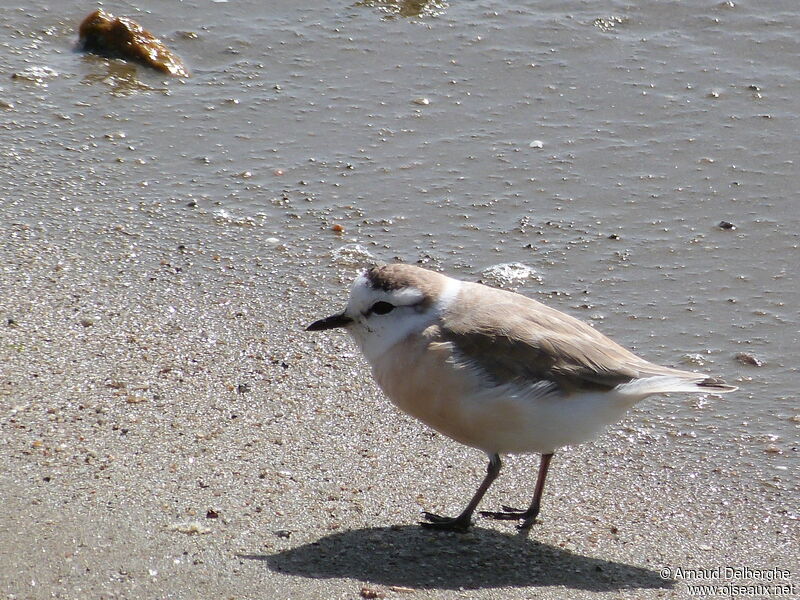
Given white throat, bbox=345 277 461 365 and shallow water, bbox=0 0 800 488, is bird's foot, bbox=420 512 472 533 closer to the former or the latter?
white throat, bbox=345 277 461 365

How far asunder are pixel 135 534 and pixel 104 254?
8.10ft

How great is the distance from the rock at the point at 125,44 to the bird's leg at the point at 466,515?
500cm

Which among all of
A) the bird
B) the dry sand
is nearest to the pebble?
the dry sand

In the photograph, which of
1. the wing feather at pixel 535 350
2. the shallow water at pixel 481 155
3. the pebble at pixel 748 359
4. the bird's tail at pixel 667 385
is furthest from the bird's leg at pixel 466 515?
the pebble at pixel 748 359

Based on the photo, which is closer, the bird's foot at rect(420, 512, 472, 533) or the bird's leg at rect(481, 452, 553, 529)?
the bird's foot at rect(420, 512, 472, 533)

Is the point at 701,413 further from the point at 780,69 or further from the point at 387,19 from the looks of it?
the point at 387,19

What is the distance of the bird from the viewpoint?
4.29 meters

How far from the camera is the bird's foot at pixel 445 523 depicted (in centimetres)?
429

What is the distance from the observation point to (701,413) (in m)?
5.18

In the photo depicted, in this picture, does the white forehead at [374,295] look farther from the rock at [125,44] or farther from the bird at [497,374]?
the rock at [125,44]

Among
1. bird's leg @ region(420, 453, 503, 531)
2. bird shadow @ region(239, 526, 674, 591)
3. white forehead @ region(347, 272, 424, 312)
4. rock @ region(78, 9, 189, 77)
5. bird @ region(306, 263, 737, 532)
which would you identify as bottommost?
bird shadow @ region(239, 526, 674, 591)

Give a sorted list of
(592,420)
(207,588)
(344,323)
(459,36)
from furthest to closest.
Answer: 1. (459,36)
2. (344,323)
3. (592,420)
4. (207,588)

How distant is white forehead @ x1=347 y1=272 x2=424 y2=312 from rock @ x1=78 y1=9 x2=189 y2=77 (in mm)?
4384

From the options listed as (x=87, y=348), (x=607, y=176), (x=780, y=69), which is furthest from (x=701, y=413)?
(x=780, y=69)
